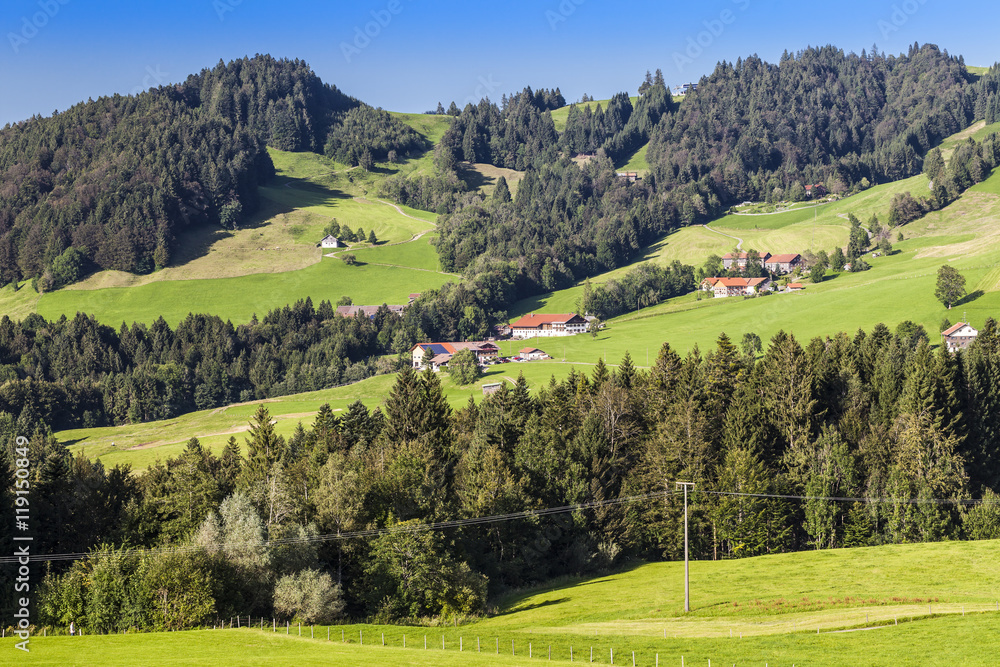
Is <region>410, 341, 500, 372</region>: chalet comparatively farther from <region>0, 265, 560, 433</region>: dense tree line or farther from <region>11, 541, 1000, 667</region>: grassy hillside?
<region>11, 541, 1000, 667</region>: grassy hillside

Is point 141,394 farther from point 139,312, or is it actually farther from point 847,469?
point 847,469

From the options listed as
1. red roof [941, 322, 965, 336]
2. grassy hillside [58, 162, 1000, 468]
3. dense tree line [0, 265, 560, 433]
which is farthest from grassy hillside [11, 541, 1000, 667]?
dense tree line [0, 265, 560, 433]

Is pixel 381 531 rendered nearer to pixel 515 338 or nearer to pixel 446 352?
pixel 446 352

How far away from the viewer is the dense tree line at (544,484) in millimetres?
55250

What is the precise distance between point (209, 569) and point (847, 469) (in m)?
55.7

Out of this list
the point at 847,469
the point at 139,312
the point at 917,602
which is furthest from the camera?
the point at 139,312

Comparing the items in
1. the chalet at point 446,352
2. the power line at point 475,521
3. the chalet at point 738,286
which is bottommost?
the power line at point 475,521

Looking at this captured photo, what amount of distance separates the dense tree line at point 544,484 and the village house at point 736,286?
86529 millimetres

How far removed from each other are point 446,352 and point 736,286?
6965cm

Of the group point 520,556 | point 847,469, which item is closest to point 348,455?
point 520,556

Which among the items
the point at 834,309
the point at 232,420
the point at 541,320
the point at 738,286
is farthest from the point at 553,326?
the point at 232,420

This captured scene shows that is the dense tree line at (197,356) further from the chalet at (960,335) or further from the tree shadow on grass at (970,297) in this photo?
the chalet at (960,335)

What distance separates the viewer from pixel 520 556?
231ft

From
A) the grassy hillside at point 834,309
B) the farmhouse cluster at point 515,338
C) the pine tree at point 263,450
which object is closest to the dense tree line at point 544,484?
the pine tree at point 263,450
